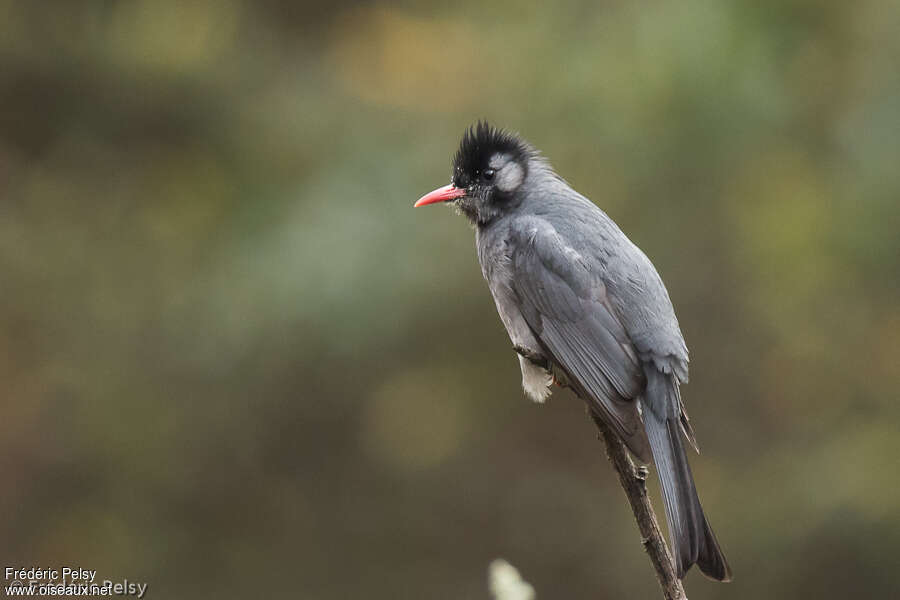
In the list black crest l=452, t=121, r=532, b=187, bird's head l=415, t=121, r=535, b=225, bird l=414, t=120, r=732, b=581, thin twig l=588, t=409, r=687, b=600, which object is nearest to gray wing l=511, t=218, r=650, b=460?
bird l=414, t=120, r=732, b=581

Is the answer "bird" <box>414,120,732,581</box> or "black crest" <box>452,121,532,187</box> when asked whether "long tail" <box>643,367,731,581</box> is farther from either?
"black crest" <box>452,121,532,187</box>

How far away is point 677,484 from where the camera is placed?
12.5ft

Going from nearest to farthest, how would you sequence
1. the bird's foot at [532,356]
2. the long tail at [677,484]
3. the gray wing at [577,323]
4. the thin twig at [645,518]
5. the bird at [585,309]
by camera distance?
1. the thin twig at [645,518]
2. the long tail at [677,484]
3. the bird at [585,309]
4. the gray wing at [577,323]
5. the bird's foot at [532,356]

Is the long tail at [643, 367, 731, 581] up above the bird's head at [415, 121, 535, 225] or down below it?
below

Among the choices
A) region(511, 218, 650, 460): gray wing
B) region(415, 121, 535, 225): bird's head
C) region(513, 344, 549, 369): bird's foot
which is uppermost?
region(415, 121, 535, 225): bird's head

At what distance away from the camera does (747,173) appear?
7934 mm

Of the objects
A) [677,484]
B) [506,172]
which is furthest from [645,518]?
[506,172]

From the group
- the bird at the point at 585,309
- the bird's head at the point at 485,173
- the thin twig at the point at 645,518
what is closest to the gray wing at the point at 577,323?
the bird at the point at 585,309

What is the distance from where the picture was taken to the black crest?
5.18 meters

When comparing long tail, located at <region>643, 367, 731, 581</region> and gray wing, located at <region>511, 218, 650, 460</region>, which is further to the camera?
gray wing, located at <region>511, 218, 650, 460</region>

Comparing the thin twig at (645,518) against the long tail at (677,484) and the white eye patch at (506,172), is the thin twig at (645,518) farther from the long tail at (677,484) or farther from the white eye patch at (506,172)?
the white eye patch at (506,172)

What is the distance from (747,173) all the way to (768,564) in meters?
2.76

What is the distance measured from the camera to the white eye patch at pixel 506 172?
202 inches

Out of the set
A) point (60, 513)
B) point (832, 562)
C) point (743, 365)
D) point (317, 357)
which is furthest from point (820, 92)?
point (60, 513)
